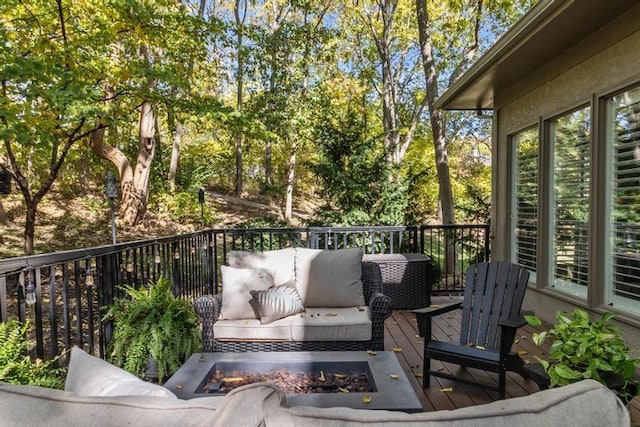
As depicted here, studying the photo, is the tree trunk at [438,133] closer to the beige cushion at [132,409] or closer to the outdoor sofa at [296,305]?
the outdoor sofa at [296,305]

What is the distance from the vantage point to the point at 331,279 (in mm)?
3645

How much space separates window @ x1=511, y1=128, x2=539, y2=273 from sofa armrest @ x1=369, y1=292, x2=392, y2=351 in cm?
260

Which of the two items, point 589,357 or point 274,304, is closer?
point 589,357

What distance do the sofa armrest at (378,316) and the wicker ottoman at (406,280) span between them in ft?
6.77

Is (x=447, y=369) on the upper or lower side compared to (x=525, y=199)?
lower

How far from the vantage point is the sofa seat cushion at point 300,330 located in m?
3.17

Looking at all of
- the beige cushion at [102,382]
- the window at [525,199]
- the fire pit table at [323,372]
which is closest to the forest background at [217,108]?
the window at [525,199]

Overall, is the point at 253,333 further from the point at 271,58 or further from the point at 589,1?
the point at 271,58

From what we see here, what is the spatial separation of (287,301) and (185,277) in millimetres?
1855

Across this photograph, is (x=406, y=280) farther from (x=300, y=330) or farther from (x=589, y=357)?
(x=589, y=357)

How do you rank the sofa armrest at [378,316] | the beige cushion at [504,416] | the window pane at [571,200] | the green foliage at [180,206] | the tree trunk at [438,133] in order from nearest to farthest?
the beige cushion at [504,416]
the sofa armrest at [378,316]
the window pane at [571,200]
the tree trunk at [438,133]
the green foliage at [180,206]

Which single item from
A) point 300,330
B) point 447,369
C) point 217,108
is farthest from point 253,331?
point 217,108

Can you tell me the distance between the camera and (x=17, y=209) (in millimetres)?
12211

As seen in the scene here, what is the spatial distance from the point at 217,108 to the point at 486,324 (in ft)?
18.5
